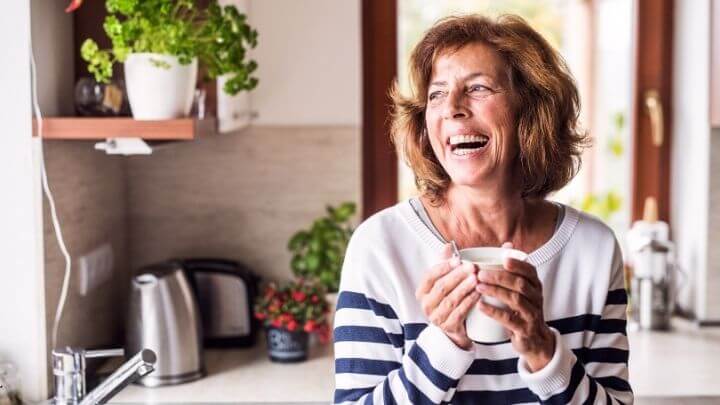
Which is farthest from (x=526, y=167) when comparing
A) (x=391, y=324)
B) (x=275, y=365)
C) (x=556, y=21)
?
(x=556, y=21)

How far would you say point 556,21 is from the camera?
531cm

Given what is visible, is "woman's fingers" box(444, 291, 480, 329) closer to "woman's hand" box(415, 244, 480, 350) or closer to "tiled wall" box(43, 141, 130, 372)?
"woman's hand" box(415, 244, 480, 350)

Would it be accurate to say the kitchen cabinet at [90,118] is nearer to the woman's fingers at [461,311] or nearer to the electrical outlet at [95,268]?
the electrical outlet at [95,268]

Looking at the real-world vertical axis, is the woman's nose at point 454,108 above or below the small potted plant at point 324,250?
above

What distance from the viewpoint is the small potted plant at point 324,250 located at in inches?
101

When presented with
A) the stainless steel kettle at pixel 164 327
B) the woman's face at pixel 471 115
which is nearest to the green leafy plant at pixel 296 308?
the stainless steel kettle at pixel 164 327

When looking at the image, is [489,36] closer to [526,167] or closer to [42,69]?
[526,167]

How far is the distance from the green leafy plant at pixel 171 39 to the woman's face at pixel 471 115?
650mm

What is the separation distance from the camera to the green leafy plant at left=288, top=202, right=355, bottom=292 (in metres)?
2.57

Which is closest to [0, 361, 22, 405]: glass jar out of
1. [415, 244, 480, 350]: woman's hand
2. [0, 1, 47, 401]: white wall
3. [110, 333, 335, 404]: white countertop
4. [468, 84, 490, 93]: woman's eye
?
[0, 1, 47, 401]: white wall

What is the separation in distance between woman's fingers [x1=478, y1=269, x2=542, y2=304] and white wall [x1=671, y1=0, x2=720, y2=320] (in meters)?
1.56

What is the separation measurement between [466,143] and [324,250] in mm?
1102

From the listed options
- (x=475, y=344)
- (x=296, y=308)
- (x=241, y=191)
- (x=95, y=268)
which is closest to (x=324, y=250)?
(x=296, y=308)

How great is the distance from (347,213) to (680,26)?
1162mm
